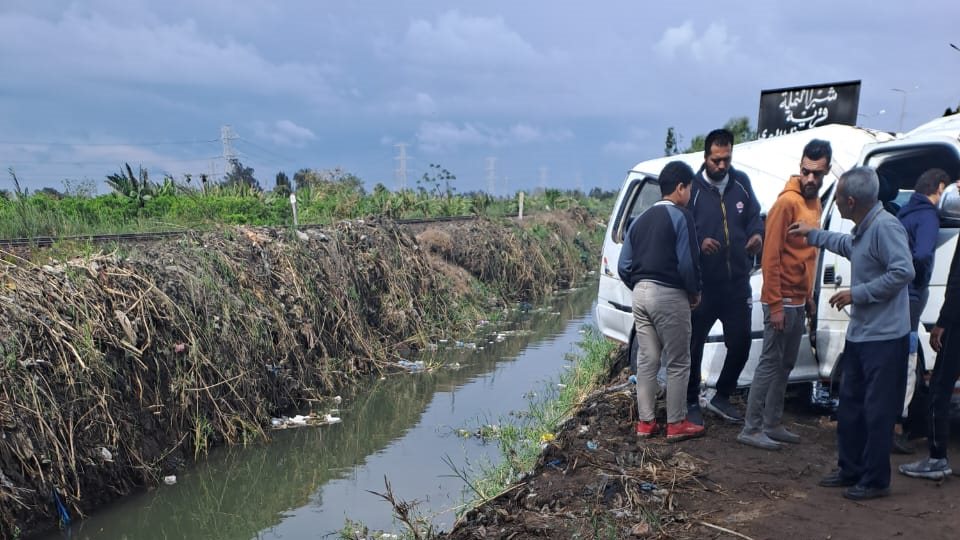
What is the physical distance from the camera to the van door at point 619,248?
6.70m

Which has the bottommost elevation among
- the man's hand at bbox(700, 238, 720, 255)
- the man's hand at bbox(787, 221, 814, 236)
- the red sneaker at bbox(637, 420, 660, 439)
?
the red sneaker at bbox(637, 420, 660, 439)

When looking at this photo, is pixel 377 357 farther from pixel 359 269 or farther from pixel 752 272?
pixel 752 272

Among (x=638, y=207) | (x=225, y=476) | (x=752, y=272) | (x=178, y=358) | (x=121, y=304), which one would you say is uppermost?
(x=638, y=207)

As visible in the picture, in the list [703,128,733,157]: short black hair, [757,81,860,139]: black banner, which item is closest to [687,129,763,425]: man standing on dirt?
[703,128,733,157]: short black hair

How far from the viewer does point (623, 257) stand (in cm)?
523

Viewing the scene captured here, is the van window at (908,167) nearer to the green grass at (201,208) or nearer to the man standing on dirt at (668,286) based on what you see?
the man standing on dirt at (668,286)

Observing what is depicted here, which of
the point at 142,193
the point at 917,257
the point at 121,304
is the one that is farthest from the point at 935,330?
the point at 142,193

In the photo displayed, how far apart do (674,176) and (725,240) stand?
0.58 metres

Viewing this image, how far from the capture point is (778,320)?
473 cm

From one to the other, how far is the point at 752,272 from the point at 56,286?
5.40 meters

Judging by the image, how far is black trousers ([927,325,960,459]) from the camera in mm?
4277

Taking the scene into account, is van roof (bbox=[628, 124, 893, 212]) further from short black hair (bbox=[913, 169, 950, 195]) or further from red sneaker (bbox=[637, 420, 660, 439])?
red sneaker (bbox=[637, 420, 660, 439])

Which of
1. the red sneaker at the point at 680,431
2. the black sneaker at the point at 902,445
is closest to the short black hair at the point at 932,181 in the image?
the black sneaker at the point at 902,445

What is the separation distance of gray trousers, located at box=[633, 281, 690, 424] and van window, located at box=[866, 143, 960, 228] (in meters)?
1.63
